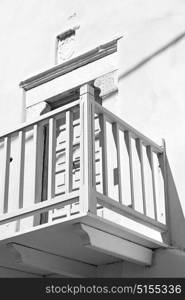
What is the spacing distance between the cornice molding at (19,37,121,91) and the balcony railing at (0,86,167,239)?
0.70 meters

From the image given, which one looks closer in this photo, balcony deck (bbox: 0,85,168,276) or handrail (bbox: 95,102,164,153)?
balcony deck (bbox: 0,85,168,276)

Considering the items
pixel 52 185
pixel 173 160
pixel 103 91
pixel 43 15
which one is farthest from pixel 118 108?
pixel 43 15

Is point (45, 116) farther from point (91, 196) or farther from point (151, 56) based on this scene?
point (151, 56)

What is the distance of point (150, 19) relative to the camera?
21.2ft

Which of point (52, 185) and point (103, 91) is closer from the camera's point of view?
point (52, 185)

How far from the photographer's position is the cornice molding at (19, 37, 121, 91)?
22.2 feet

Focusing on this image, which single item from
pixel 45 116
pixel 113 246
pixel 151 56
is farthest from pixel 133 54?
pixel 113 246

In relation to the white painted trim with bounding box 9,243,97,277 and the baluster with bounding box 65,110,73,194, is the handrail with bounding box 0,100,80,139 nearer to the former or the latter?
the baluster with bounding box 65,110,73,194

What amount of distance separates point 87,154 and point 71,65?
2.51 meters

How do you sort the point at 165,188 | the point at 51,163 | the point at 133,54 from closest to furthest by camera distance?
the point at 51,163 → the point at 165,188 → the point at 133,54

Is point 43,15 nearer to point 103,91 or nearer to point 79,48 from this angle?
point 79,48

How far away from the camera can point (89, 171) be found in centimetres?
478

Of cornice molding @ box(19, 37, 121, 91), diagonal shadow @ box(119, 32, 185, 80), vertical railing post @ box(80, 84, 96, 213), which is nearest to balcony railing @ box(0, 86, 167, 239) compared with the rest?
vertical railing post @ box(80, 84, 96, 213)

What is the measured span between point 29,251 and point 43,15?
3619 millimetres
